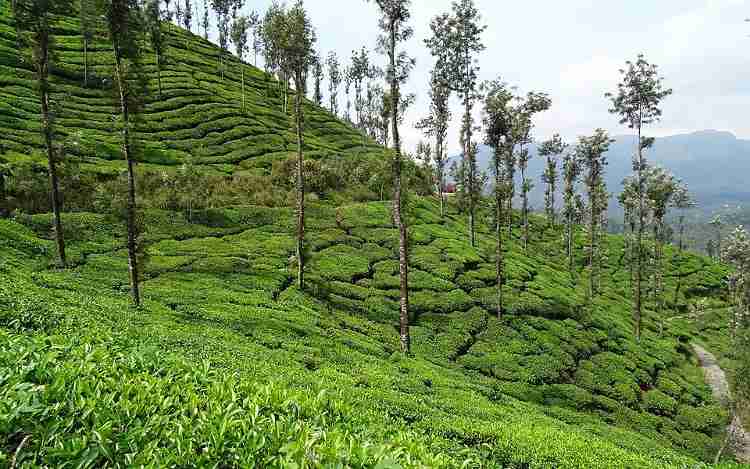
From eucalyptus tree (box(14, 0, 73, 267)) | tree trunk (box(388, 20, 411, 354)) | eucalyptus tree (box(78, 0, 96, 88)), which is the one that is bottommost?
tree trunk (box(388, 20, 411, 354))

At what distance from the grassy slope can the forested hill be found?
15.8 m

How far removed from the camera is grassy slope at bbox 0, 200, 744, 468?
4156mm

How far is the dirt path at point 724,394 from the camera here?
98.1 ft

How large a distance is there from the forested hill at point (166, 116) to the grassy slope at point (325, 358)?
51.8 feet

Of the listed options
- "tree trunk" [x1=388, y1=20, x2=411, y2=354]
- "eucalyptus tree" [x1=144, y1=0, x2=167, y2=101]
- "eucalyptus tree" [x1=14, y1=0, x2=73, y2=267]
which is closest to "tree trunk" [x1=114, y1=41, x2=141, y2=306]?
"eucalyptus tree" [x1=14, y1=0, x2=73, y2=267]

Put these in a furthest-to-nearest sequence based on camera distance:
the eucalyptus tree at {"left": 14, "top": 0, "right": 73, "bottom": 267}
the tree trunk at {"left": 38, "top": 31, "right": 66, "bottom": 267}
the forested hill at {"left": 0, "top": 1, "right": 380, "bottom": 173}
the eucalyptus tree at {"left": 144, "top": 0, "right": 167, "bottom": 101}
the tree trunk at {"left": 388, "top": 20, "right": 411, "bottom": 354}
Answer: the eucalyptus tree at {"left": 144, "top": 0, "right": 167, "bottom": 101}
the forested hill at {"left": 0, "top": 1, "right": 380, "bottom": 173}
the tree trunk at {"left": 38, "top": 31, "right": 66, "bottom": 267}
the eucalyptus tree at {"left": 14, "top": 0, "right": 73, "bottom": 267}
the tree trunk at {"left": 388, "top": 20, "right": 411, "bottom": 354}

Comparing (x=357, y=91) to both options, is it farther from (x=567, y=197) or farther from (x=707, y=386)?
(x=707, y=386)

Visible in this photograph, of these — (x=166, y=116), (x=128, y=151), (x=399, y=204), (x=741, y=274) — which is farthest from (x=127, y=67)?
(x=741, y=274)

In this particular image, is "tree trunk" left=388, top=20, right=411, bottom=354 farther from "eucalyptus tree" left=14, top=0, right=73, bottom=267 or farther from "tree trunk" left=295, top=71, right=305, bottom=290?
"eucalyptus tree" left=14, top=0, right=73, bottom=267

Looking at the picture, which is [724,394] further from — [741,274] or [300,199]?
[300,199]

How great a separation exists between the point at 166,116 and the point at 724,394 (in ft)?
262

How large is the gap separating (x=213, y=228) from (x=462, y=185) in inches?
1757

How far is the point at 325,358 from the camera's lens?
732 inches

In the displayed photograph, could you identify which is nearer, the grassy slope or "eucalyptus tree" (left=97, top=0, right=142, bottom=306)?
the grassy slope
